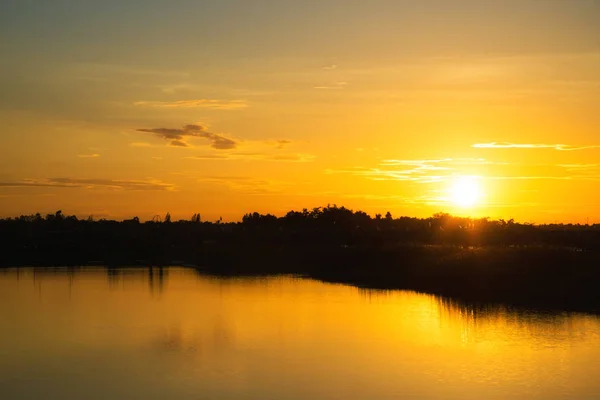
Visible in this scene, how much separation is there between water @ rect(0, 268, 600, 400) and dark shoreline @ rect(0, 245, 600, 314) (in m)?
2.98

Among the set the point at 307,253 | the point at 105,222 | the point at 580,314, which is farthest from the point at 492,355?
the point at 105,222

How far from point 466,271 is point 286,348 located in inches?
796

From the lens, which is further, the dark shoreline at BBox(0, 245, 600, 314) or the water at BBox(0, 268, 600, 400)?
the dark shoreline at BBox(0, 245, 600, 314)

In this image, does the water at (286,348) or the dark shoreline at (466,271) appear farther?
the dark shoreline at (466,271)

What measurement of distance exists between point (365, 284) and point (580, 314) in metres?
18.6

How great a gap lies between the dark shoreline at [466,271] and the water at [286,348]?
9.76 feet

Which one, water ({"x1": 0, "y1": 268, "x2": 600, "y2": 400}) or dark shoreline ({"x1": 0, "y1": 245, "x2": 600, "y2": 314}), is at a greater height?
dark shoreline ({"x1": 0, "y1": 245, "x2": 600, "y2": 314})

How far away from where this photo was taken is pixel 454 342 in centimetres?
2539

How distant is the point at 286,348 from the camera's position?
24.4 metres

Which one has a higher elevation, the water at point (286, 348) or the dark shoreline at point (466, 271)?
the dark shoreline at point (466, 271)

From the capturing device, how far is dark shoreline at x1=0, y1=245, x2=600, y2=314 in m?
35.8

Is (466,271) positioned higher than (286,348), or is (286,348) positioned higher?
(466,271)

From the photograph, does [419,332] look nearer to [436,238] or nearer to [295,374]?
[295,374]

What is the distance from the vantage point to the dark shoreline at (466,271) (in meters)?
35.8
